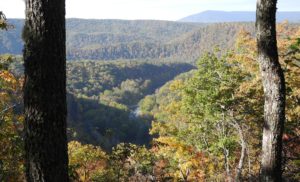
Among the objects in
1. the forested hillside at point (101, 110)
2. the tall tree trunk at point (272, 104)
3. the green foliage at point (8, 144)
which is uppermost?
the tall tree trunk at point (272, 104)

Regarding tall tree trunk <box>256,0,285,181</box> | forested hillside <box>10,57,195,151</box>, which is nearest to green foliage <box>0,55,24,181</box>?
tall tree trunk <box>256,0,285,181</box>

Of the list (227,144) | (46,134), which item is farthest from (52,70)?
(227,144)

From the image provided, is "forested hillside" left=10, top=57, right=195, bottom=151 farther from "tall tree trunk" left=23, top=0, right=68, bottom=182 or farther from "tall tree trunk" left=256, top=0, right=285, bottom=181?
"tall tree trunk" left=23, top=0, right=68, bottom=182

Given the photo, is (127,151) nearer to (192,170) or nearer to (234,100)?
(192,170)

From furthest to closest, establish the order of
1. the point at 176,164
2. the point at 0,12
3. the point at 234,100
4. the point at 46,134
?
the point at 234,100 → the point at 176,164 → the point at 0,12 → the point at 46,134

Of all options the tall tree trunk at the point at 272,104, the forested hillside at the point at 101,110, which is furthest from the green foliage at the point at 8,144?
the forested hillside at the point at 101,110

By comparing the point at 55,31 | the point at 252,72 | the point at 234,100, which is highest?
the point at 55,31

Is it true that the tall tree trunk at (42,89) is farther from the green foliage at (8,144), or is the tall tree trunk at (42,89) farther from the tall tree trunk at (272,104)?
the green foliage at (8,144)

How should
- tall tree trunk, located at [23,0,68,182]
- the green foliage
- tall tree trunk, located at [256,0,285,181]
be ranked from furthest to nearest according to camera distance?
the green foliage < tall tree trunk, located at [256,0,285,181] < tall tree trunk, located at [23,0,68,182]

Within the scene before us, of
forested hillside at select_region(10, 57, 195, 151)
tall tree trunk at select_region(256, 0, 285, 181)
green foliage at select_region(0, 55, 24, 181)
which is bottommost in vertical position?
forested hillside at select_region(10, 57, 195, 151)
